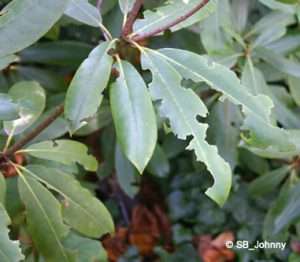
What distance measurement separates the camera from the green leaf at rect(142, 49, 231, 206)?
3.68ft

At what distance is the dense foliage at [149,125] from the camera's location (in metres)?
1.13

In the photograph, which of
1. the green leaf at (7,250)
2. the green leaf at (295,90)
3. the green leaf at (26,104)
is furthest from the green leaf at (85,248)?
the green leaf at (295,90)

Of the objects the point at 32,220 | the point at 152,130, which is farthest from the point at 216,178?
the point at 32,220

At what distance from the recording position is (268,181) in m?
1.96

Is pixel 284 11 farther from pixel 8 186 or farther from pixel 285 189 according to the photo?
pixel 8 186

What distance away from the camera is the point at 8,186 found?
1.51 m

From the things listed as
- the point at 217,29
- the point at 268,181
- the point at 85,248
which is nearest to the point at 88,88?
the point at 85,248

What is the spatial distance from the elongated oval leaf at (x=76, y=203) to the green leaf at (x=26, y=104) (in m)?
0.14

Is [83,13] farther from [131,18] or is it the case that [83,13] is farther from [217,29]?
[217,29]

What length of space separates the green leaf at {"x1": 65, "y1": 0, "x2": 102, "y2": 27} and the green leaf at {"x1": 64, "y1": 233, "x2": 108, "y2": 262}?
0.56m

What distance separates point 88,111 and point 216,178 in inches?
10.2

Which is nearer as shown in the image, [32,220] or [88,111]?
[88,111]

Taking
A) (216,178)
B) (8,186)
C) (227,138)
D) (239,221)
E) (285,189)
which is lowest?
(239,221)

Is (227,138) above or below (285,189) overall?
above
